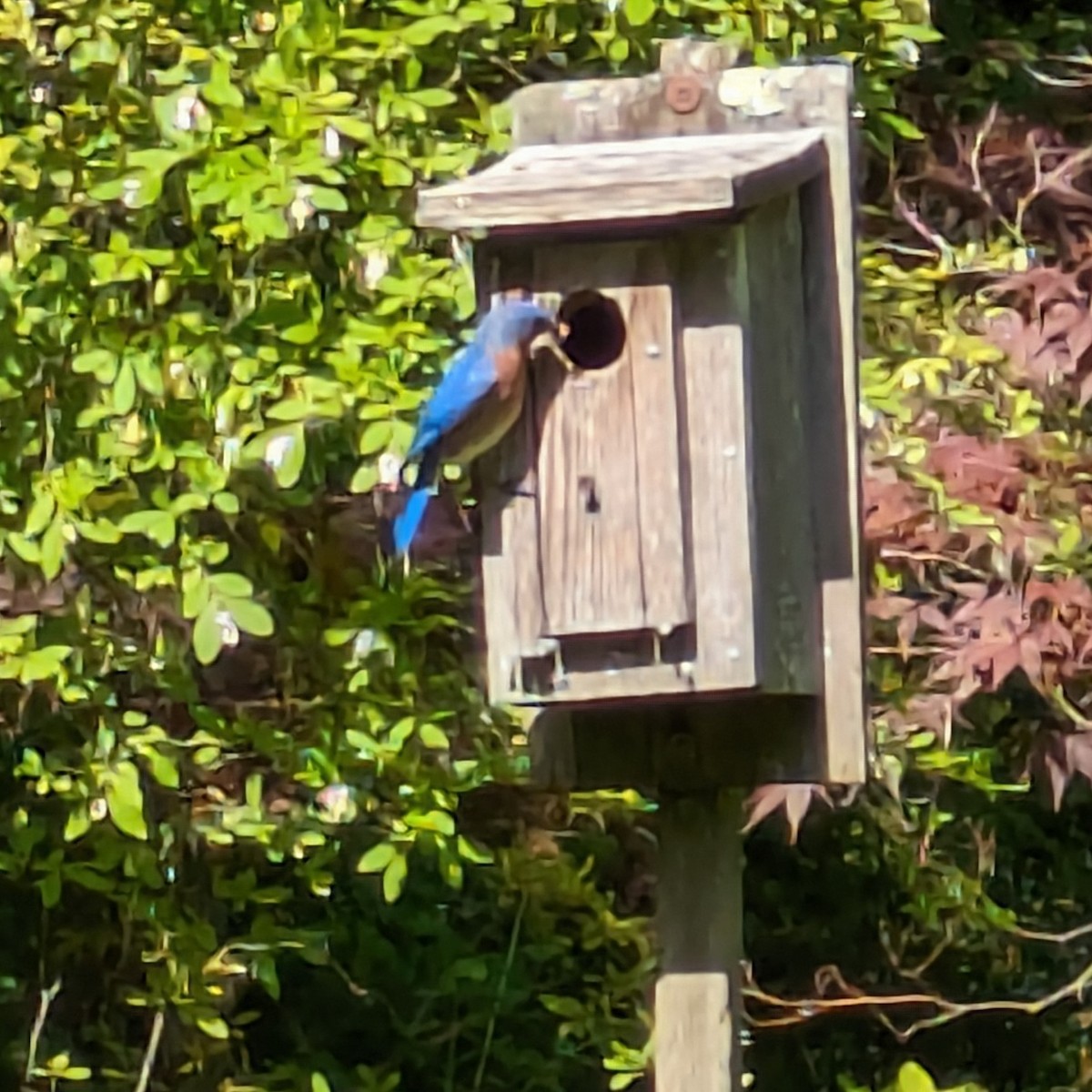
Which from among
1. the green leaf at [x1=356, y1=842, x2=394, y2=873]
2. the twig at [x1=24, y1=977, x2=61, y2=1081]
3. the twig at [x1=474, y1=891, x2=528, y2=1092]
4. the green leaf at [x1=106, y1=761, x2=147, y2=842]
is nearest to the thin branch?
the twig at [x1=474, y1=891, x2=528, y2=1092]

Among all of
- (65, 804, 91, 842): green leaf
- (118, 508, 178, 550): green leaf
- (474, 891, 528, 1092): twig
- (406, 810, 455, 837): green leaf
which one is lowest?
(474, 891, 528, 1092): twig

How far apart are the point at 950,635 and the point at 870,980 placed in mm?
1160

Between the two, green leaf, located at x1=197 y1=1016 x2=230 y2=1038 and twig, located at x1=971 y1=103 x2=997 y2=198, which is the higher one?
twig, located at x1=971 y1=103 x2=997 y2=198

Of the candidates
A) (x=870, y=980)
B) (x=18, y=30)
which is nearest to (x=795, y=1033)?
(x=870, y=980)

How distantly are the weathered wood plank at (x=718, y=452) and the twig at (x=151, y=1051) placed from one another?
53.5 inches

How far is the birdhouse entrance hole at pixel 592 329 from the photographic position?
1.66m

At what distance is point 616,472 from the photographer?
164 centimetres

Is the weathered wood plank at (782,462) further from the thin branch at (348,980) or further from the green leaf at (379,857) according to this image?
the thin branch at (348,980)

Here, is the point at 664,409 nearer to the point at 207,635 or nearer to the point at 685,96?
the point at 685,96

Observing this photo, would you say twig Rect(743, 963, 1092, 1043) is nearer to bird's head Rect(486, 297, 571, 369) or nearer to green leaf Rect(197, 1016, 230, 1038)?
green leaf Rect(197, 1016, 230, 1038)

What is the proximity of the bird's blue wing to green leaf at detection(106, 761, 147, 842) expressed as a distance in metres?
0.63

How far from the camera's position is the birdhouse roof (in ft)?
5.10

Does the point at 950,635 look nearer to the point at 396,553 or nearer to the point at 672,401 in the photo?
the point at 396,553

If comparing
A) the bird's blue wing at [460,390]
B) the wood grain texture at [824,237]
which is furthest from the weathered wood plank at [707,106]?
the bird's blue wing at [460,390]
